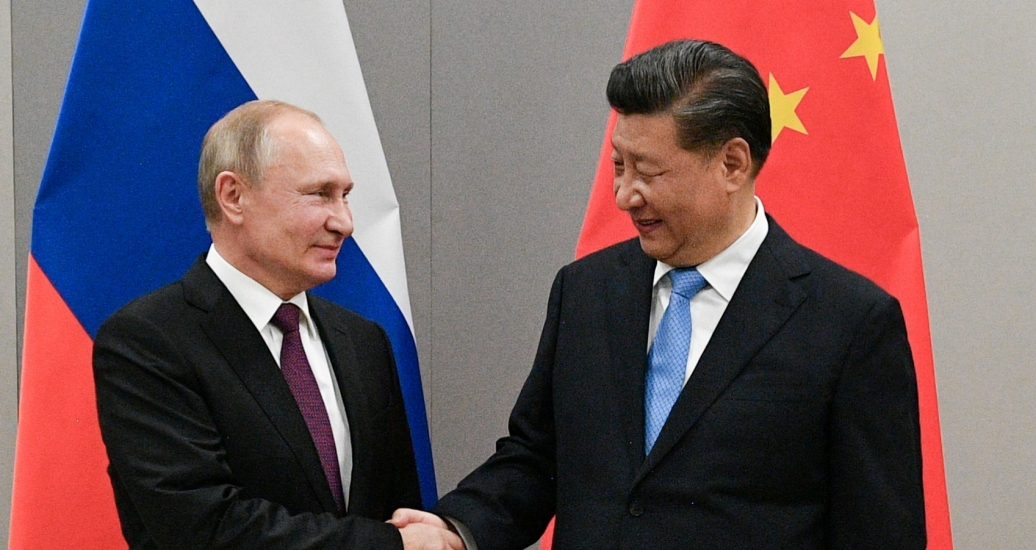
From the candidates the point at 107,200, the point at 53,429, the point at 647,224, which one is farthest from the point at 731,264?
the point at 53,429

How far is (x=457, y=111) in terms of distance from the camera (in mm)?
2902

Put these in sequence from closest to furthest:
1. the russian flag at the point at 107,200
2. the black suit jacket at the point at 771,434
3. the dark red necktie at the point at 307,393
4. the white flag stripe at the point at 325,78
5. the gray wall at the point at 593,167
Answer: the black suit jacket at the point at 771,434
the dark red necktie at the point at 307,393
the russian flag at the point at 107,200
the white flag stripe at the point at 325,78
the gray wall at the point at 593,167

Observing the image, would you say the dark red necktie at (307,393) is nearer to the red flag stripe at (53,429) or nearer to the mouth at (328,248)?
the mouth at (328,248)

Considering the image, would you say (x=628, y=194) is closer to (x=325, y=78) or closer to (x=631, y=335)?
(x=631, y=335)

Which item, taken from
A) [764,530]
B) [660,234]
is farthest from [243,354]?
[764,530]

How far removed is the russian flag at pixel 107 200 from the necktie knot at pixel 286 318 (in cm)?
42

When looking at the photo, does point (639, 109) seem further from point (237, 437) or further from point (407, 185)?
point (407, 185)

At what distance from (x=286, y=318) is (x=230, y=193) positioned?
225 mm

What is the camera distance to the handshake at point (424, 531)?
73.1 inches

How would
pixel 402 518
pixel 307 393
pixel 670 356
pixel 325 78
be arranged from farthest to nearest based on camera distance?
1. pixel 325 78
2. pixel 402 518
3. pixel 307 393
4. pixel 670 356

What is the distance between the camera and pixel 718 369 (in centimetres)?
164

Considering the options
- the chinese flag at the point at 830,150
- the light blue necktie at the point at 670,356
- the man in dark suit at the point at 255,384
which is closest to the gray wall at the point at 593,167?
the chinese flag at the point at 830,150

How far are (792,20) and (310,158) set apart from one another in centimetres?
112

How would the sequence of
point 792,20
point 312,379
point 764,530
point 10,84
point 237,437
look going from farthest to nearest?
point 10,84 < point 792,20 < point 312,379 < point 237,437 < point 764,530
